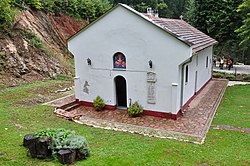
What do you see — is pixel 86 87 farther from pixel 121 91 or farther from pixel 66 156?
pixel 66 156

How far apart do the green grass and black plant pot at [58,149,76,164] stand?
7989 millimetres

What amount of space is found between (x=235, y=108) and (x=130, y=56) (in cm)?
744

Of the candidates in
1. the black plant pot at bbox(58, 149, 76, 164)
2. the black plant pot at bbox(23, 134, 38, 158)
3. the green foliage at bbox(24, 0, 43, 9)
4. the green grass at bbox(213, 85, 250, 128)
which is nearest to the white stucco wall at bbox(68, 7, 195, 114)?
the green grass at bbox(213, 85, 250, 128)

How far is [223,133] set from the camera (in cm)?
1105

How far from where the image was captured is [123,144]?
959 cm

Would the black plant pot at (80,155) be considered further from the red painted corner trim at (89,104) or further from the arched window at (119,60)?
the arched window at (119,60)

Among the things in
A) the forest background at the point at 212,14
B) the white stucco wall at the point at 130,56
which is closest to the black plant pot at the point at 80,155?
the white stucco wall at the point at 130,56

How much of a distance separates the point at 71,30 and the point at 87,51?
15661mm

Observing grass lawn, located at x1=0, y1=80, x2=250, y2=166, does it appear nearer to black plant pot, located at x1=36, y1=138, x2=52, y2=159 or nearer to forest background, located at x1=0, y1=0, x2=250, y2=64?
black plant pot, located at x1=36, y1=138, x2=52, y2=159

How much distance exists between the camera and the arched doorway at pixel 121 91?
14328 millimetres

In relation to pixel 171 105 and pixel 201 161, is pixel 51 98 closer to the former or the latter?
pixel 171 105

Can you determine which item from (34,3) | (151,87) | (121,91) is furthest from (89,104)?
(34,3)

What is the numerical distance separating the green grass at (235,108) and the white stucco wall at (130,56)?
273cm

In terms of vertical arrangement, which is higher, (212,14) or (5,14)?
(212,14)
